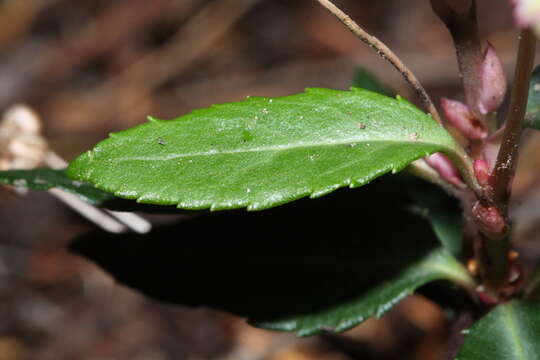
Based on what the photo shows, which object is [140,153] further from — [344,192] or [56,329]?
[56,329]

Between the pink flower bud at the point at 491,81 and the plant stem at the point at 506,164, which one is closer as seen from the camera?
the plant stem at the point at 506,164

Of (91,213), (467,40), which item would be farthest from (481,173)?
(91,213)

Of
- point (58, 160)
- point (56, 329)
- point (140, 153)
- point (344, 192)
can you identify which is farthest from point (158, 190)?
point (56, 329)

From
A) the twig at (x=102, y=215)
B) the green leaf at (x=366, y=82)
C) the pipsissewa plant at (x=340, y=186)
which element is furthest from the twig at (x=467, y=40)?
the twig at (x=102, y=215)

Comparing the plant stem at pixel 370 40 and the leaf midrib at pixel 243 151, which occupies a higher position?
the plant stem at pixel 370 40

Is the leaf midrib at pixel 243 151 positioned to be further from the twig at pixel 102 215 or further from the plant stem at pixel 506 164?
the twig at pixel 102 215

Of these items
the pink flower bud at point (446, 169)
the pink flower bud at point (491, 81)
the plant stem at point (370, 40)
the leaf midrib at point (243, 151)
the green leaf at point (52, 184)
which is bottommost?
the green leaf at point (52, 184)

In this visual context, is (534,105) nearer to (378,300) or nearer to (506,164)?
(506,164)

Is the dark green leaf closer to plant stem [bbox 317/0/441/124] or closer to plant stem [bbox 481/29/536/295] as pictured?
plant stem [bbox 481/29/536/295]
